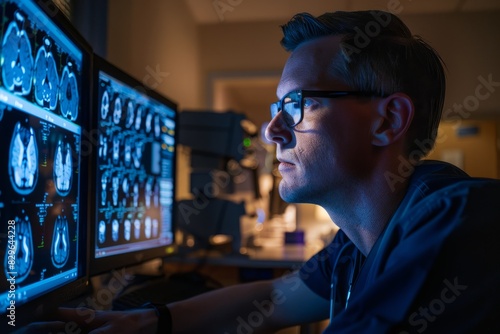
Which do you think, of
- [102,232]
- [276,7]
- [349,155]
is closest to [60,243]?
[102,232]

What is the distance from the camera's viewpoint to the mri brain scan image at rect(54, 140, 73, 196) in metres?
0.75

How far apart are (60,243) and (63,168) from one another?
0.13 meters

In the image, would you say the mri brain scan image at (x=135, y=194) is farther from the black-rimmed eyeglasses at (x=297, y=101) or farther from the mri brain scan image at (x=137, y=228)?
the black-rimmed eyeglasses at (x=297, y=101)

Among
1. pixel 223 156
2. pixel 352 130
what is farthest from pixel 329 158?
pixel 223 156

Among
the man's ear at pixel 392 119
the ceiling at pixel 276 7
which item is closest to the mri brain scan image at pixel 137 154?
the man's ear at pixel 392 119

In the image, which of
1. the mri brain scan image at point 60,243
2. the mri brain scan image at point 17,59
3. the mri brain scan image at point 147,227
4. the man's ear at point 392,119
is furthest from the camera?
the mri brain scan image at point 147,227

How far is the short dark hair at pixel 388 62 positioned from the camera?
2.84 ft

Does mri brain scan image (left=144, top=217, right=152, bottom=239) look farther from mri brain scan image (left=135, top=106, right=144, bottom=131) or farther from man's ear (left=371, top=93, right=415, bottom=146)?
man's ear (left=371, top=93, right=415, bottom=146)

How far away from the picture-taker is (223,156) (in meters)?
2.09

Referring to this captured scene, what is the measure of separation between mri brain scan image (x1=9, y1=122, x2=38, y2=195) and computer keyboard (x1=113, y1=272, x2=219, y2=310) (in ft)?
1.52

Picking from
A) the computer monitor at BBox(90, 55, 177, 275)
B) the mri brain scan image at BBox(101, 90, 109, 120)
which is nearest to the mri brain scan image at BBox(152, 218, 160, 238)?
the computer monitor at BBox(90, 55, 177, 275)

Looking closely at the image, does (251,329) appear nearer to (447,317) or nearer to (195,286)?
(195,286)

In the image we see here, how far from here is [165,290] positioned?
3.90 feet

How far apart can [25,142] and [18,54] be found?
127mm
